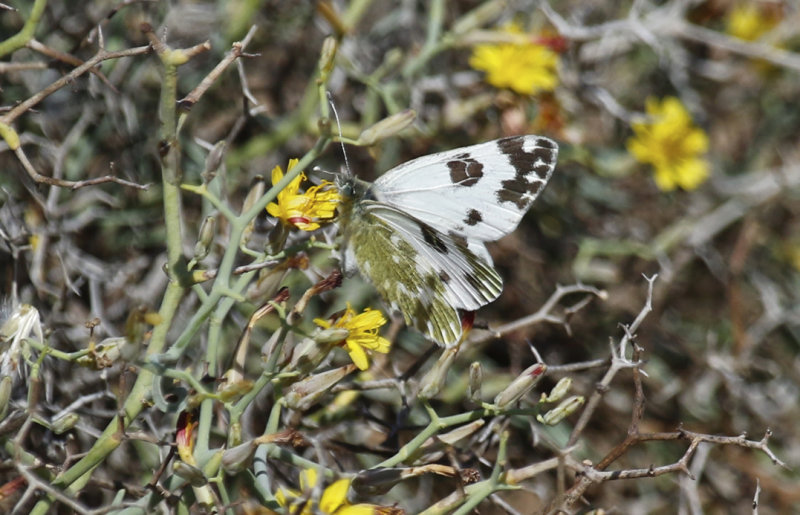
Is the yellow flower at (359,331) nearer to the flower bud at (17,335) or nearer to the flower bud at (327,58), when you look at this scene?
the flower bud at (327,58)

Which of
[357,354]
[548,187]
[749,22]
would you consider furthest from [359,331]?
[749,22]

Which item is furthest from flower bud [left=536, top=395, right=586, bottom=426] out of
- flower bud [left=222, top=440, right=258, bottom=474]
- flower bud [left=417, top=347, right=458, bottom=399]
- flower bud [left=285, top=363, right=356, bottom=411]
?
flower bud [left=222, top=440, right=258, bottom=474]

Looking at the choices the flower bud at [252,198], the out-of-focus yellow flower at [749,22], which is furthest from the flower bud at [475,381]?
the out-of-focus yellow flower at [749,22]

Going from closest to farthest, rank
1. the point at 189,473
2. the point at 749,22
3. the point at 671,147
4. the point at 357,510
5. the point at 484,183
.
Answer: the point at 189,473 < the point at 357,510 < the point at 484,183 < the point at 671,147 < the point at 749,22

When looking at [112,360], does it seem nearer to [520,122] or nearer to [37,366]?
[37,366]

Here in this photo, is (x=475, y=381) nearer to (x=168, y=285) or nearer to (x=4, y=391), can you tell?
(x=168, y=285)

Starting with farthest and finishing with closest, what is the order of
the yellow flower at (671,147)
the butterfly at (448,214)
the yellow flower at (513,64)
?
the yellow flower at (671,147), the yellow flower at (513,64), the butterfly at (448,214)

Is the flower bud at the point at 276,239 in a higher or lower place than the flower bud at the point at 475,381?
higher

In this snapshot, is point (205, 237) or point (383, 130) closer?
point (205, 237)
